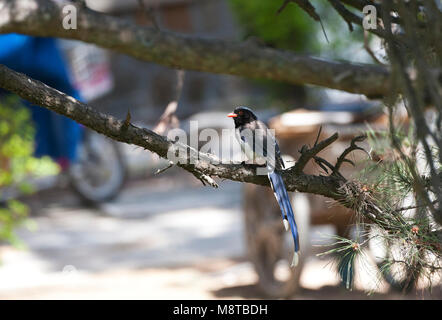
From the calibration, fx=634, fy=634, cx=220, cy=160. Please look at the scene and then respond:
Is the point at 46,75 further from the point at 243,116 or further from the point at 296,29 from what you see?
the point at 296,29

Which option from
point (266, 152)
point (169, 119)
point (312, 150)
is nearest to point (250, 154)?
point (266, 152)

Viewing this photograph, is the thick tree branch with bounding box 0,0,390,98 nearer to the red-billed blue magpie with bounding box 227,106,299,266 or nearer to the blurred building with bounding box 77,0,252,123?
the red-billed blue magpie with bounding box 227,106,299,266

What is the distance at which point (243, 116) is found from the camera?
320 cm

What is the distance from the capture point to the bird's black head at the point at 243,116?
316 cm

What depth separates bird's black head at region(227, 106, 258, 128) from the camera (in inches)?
124

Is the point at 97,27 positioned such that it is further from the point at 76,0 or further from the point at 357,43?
the point at 357,43

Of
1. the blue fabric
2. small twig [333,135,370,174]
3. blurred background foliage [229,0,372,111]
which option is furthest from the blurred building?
small twig [333,135,370,174]

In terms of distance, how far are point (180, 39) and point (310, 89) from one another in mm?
7701

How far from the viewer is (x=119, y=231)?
7801 mm

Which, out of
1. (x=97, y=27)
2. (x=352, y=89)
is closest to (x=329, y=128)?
(x=352, y=89)

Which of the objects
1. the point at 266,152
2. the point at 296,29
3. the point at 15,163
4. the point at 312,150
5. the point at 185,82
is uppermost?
the point at 185,82

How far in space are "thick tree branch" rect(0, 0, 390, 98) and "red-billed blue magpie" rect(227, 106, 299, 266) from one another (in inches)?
14.1

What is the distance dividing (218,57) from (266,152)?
92 centimetres

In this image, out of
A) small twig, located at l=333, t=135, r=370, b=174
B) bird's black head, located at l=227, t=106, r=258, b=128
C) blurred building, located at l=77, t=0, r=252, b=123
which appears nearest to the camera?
small twig, located at l=333, t=135, r=370, b=174
